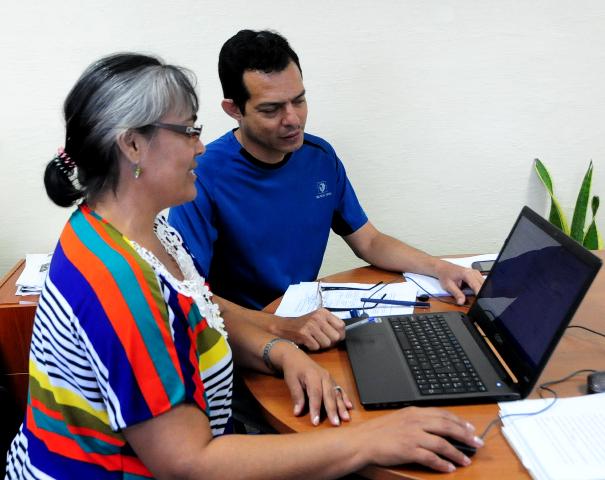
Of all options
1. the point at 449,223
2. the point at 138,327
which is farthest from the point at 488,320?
the point at 449,223

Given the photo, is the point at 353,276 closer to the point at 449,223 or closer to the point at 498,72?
the point at 449,223

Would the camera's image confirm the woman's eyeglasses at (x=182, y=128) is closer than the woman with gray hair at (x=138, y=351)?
No

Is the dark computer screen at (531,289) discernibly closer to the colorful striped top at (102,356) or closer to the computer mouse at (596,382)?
the computer mouse at (596,382)

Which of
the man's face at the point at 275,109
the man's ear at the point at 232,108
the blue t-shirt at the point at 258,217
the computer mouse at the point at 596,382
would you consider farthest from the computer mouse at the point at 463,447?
the man's ear at the point at 232,108

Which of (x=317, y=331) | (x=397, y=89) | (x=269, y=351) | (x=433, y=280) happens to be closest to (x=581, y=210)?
(x=397, y=89)

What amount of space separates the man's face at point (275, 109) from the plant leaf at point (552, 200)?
45.1 inches

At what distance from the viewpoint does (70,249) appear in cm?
87

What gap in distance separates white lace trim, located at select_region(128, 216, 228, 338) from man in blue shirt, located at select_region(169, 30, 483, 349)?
323 millimetres

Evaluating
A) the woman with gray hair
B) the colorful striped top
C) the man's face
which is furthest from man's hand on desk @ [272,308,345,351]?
the man's face

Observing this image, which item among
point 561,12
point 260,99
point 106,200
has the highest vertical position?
point 561,12

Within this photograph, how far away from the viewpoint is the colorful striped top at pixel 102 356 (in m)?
0.79

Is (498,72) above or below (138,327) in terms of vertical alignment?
above

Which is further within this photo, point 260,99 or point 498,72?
point 498,72

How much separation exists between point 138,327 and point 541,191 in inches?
78.0
